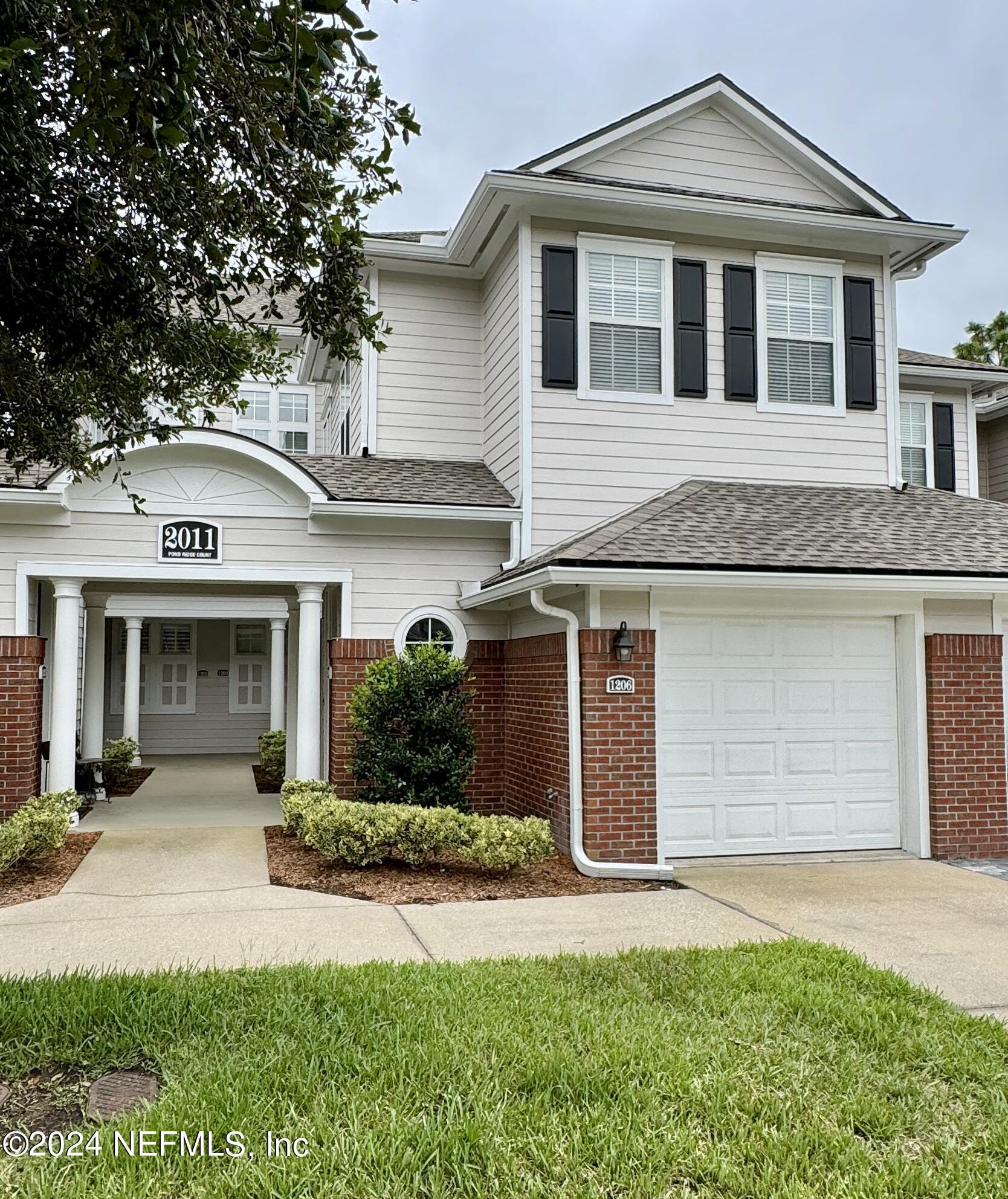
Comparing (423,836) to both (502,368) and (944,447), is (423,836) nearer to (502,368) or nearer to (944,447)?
(502,368)

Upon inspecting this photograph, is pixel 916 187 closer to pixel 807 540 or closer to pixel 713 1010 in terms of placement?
pixel 807 540

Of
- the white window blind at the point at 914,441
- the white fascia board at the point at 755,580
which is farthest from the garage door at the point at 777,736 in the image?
the white window blind at the point at 914,441

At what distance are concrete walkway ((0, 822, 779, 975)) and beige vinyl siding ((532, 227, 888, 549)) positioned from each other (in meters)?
4.39

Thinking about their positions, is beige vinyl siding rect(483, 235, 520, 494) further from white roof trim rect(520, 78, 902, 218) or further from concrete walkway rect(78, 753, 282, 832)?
concrete walkway rect(78, 753, 282, 832)

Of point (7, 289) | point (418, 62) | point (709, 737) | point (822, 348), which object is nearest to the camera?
point (7, 289)

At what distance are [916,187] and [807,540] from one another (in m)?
55.2

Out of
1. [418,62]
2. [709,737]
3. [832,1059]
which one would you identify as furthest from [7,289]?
[709,737]

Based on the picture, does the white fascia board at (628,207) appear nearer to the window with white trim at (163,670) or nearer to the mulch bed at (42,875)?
the mulch bed at (42,875)

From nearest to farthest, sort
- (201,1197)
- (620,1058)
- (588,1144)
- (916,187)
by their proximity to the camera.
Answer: (201,1197), (588,1144), (620,1058), (916,187)

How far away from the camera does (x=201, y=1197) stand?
10.8 feet

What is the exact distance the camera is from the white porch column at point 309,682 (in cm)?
1104

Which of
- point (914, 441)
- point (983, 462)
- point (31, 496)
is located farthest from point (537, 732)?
point (983, 462)

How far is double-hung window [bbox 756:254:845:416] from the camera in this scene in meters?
11.3

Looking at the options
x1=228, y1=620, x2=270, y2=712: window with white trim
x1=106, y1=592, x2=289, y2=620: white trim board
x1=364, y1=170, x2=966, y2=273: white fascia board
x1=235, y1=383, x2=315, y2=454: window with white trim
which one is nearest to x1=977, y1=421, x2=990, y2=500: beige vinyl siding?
x1=364, y1=170, x2=966, y2=273: white fascia board
